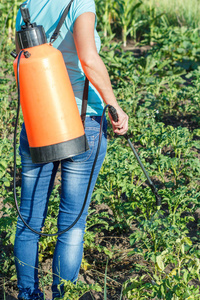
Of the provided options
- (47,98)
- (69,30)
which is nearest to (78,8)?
(69,30)

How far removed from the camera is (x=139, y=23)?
7285mm

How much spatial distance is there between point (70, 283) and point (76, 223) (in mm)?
293

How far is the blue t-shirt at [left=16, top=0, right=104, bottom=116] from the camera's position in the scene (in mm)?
1707

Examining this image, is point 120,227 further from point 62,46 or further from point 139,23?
point 139,23

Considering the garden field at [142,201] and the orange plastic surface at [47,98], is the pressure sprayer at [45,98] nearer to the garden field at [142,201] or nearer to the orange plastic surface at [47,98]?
the orange plastic surface at [47,98]

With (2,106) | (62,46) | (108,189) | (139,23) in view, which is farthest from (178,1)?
(62,46)

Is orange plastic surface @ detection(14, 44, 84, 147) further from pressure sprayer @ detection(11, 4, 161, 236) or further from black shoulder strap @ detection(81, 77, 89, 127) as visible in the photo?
black shoulder strap @ detection(81, 77, 89, 127)

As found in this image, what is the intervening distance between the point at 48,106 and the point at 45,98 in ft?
0.12

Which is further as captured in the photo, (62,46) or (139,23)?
(139,23)

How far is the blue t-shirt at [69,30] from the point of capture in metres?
1.71

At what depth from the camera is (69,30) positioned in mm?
1747

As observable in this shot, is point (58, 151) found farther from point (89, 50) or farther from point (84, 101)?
point (89, 50)

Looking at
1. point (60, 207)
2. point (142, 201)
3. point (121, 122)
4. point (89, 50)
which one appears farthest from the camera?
→ point (142, 201)

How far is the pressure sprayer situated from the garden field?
67 cm
